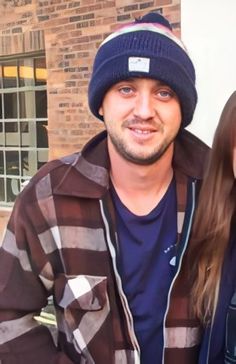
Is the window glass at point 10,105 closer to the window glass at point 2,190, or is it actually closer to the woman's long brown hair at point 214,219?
the window glass at point 2,190

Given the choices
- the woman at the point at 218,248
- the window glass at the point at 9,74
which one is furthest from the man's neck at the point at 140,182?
the window glass at the point at 9,74

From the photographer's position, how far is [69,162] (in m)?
2.05

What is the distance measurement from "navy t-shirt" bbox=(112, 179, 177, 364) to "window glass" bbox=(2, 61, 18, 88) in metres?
5.80

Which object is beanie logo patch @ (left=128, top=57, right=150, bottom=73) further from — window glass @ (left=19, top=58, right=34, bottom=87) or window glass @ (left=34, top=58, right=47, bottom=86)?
window glass @ (left=19, top=58, right=34, bottom=87)

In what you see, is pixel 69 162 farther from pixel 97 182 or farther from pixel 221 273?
pixel 221 273

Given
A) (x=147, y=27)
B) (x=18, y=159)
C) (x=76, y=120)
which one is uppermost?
(x=147, y=27)

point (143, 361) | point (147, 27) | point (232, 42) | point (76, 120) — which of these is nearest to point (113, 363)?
point (143, 361)

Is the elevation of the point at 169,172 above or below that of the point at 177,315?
above

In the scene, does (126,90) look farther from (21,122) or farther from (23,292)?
(21,122)

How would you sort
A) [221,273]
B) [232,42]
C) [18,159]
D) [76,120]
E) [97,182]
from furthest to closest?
[18,159], [76,120], [232,42], [97,182], [221,273]

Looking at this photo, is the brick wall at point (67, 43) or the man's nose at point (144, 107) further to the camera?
the brick wall at point (67, 43)

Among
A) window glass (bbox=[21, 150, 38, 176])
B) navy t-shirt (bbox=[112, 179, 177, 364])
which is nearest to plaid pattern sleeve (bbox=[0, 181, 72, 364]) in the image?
navy t-shirt (bbox=[112, 179, 177, 364])

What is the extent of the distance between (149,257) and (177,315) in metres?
0.20

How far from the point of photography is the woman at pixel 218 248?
5.99 ft
